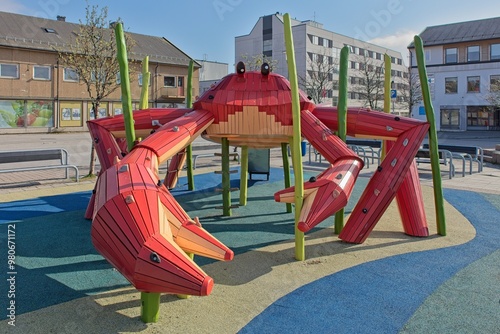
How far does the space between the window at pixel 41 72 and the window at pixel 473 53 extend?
123 ft

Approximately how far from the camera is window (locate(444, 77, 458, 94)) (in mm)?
41125

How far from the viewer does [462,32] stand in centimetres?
4134

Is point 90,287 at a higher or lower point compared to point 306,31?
lower

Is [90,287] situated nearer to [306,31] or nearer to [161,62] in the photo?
[161,62]

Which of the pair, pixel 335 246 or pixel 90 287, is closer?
pixel 90 287

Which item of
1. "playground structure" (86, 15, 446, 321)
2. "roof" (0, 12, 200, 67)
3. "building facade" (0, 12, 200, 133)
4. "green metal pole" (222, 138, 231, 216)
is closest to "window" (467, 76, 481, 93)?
"roof" (0, 12, 200, 67)

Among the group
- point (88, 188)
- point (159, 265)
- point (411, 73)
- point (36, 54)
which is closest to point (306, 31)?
point (411, 73)

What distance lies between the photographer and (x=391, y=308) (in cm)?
402

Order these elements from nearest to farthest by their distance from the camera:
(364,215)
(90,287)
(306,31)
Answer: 1. (90,287)
2. (364,215)
3. (306,31)

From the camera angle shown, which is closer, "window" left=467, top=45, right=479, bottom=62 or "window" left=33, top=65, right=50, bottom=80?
"window" left=33, top=65, right=50, bottom=80

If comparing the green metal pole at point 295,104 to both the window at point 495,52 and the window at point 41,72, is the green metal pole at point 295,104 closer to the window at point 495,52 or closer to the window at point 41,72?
the window at point 41,72

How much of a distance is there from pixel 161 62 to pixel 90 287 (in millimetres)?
35659

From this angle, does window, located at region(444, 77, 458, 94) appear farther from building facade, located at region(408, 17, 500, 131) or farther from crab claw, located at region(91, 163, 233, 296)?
crab claw, located at region(91, 163, 233, 296)

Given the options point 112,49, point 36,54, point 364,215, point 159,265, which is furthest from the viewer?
point 36,54
